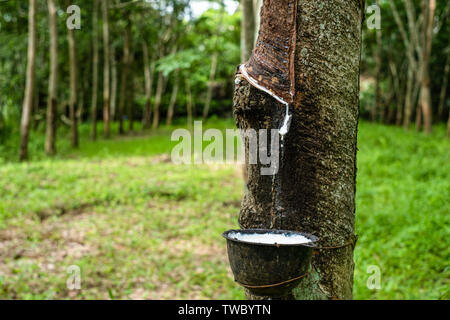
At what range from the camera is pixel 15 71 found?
59.3 ft

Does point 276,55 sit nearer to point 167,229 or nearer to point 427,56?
point 167,229

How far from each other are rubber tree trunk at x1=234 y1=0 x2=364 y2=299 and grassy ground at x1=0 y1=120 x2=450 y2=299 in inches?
39.1

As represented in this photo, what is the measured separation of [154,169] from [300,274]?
754 cm

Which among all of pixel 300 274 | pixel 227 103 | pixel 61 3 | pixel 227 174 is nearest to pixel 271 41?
pixel 300 274

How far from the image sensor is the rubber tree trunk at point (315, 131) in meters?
1.62

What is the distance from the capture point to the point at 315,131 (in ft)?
5.35

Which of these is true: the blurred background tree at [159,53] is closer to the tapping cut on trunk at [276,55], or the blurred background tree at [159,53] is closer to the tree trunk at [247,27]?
the tree trunk at [247,27]

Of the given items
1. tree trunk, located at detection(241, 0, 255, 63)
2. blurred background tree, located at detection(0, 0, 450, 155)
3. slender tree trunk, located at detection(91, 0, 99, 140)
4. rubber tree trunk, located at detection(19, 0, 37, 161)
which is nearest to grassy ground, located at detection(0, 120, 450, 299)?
rubber tree trunk, located at detection(19, 0, 37, 161)

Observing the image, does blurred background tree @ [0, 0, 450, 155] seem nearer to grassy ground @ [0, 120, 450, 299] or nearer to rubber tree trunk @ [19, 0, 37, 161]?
rubber tree trunk @ [19, 0, 37, 161]

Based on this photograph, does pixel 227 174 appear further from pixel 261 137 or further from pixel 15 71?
pixel 15 71

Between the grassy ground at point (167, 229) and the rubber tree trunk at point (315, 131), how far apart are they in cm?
99

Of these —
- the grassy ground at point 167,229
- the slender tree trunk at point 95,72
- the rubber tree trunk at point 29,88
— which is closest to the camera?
the grassy ground at point 167,229

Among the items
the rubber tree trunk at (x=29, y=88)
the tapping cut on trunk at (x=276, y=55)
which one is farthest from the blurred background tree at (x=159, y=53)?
the tapping cut on trunk at (x=276, y=55)

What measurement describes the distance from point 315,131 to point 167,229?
382 cm
